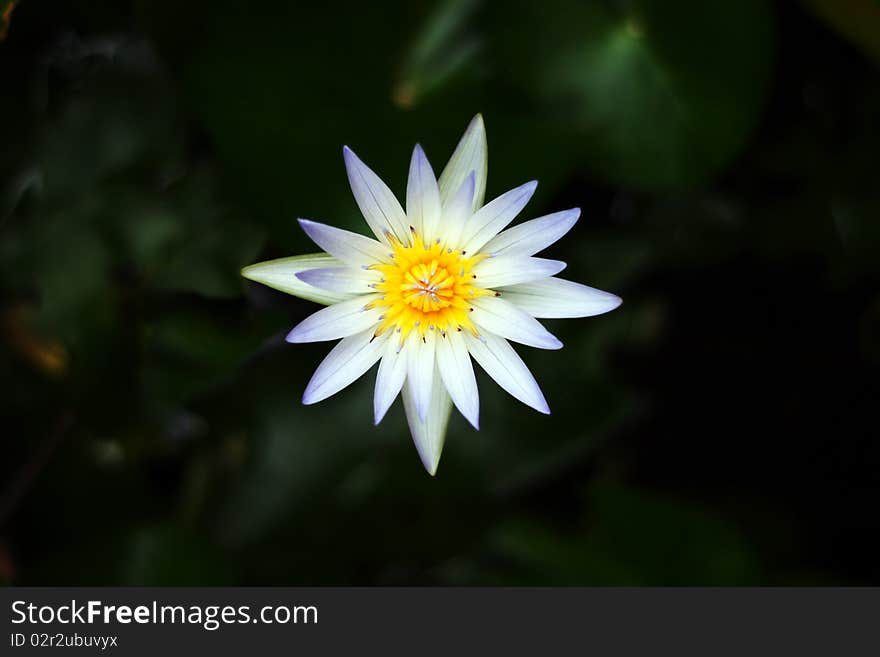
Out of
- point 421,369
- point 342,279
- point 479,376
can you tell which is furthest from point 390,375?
point 479,376

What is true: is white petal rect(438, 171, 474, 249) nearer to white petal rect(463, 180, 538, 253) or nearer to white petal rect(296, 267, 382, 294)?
white petal rect(463, 180, 538, 253)

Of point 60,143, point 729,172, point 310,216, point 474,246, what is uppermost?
point 60,143

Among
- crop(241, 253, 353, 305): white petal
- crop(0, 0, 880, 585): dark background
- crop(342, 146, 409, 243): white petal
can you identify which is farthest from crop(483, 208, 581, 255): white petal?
crop(0, 0, 880, 585): dark background

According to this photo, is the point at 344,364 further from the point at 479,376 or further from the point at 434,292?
the point at 479,376

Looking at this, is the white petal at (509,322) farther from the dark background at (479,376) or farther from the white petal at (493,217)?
the dark background at (479,376)

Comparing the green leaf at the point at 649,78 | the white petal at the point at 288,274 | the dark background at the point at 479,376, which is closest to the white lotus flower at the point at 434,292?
the white petal at the point at 288,274
